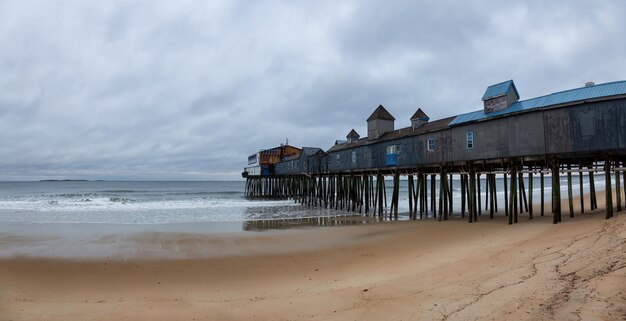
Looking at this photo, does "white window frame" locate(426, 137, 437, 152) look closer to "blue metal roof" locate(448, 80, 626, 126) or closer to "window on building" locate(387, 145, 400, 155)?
"window on building" locate(387, 145, 400, 155)

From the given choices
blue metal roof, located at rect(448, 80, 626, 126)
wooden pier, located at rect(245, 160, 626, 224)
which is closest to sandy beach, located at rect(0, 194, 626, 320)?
wooden pier, located at rect(245, 160, 626, 224)

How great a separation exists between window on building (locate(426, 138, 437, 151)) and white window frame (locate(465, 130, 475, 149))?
7.73 feet

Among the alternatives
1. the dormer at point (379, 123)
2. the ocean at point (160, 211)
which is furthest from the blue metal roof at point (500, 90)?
the dormer at point (379, 123)

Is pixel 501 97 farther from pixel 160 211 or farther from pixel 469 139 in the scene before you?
pixel 160 211

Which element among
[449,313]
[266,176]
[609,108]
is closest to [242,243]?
[449,313]

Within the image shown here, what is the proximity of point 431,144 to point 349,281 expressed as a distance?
14.5m

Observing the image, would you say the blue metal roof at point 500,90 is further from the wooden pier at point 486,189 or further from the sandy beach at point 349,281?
the sandy beach at point 349,281

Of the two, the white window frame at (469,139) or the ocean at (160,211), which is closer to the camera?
the white window frame at (469,139)

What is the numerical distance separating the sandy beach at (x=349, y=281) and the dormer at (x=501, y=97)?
6.31 metres

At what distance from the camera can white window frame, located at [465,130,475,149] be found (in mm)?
18547

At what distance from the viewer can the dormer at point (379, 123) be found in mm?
29078

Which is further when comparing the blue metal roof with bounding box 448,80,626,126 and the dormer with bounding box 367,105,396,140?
the dormer with bounding box 367,105,396,140

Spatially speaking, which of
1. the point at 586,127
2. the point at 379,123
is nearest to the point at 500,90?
the point at 586,127

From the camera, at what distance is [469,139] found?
18688 mm
